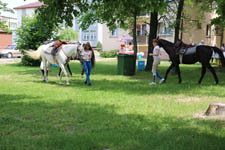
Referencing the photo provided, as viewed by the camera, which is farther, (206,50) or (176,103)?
(206,50)

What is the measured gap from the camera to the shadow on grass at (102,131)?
4.66 metres

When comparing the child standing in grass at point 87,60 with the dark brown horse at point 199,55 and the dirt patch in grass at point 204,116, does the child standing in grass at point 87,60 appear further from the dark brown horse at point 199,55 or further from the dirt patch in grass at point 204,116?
the dirt patch in grass at point 204,116

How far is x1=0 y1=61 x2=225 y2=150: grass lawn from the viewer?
4.73 meters

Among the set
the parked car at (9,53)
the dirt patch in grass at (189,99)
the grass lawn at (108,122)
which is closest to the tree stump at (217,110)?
the grass lawn at (108,122)

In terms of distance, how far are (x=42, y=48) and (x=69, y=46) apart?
163 cm

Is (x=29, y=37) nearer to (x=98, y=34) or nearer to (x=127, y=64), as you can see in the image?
(x=127, y=64)

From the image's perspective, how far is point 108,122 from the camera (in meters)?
6.12

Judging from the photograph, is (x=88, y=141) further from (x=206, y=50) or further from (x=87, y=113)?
(x=206, y=50)

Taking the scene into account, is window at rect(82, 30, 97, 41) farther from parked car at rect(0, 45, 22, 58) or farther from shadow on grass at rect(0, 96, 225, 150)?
shadow on grass at rect(0, 96, 225, 150)

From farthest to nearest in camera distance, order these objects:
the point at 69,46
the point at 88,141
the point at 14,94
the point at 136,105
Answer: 1. the point at 69,46
2. the point at 14,94
3. the point at 136,105
4. the point at 88,141

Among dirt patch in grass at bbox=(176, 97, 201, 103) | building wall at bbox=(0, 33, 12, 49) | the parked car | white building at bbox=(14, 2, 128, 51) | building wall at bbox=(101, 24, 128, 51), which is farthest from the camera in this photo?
building wall at bbox=(0, 33, 12, 49)

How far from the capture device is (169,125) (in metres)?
5.91

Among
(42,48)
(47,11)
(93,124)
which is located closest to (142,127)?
(93,124)

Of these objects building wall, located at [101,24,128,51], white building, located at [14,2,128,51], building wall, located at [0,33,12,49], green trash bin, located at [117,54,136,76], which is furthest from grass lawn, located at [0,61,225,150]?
building wall, located at [0,33,12,49]
